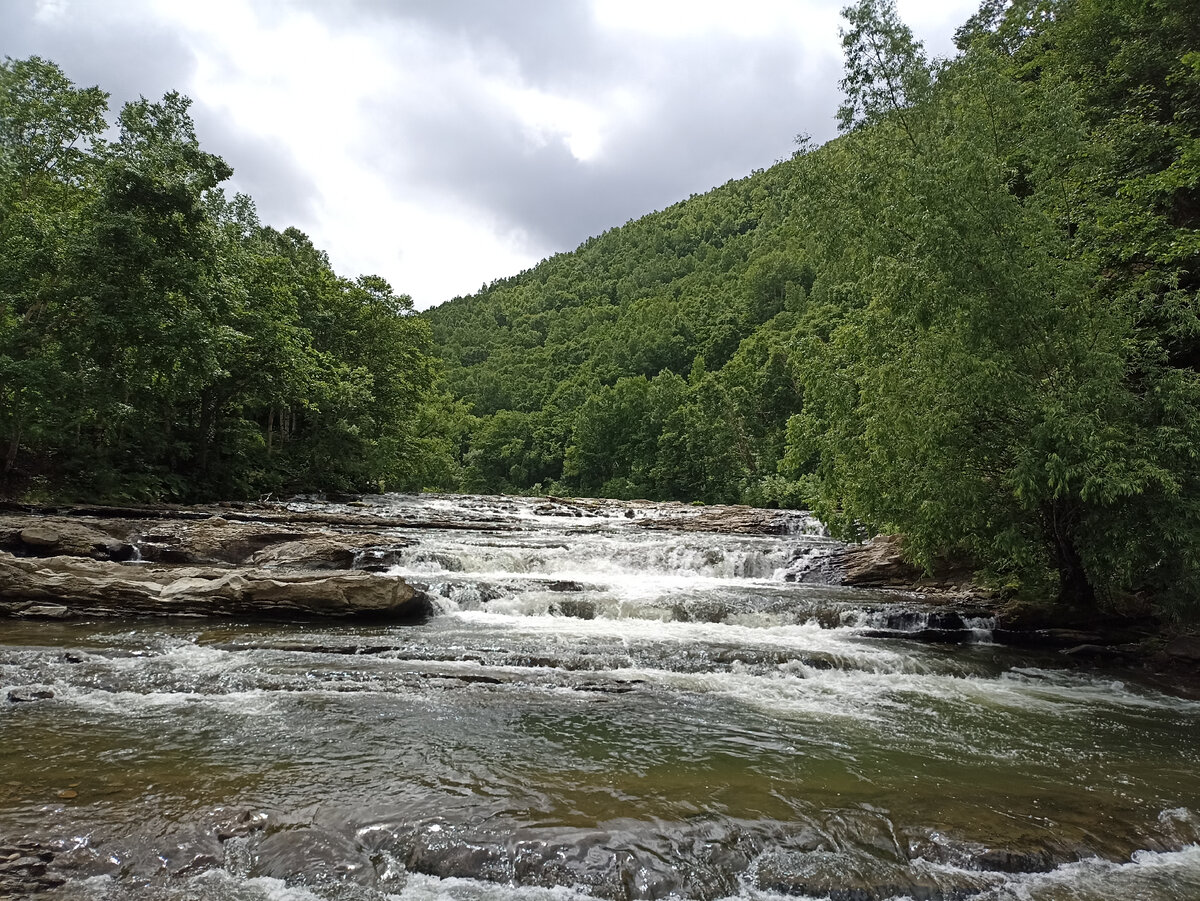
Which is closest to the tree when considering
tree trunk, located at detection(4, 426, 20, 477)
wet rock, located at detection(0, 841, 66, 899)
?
wet rock, located at detection(0, 841, 66, 899)

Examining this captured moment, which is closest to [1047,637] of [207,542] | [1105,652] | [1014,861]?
[1105,652]

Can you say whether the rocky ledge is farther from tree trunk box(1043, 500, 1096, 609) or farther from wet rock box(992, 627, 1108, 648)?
tree trunk box(1043, 500, 1096, 609)

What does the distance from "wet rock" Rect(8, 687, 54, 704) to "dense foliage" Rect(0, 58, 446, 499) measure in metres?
13.8

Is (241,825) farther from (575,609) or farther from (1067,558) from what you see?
(1067,558)

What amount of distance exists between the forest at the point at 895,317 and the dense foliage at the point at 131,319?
0.09m

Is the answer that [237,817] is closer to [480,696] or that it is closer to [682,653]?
[480,696]

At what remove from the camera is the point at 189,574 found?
40.2 feet

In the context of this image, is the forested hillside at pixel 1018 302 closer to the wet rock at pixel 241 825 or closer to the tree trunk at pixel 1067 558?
the tree trunk at pixel 1067 558

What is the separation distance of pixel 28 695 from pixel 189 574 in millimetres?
5577

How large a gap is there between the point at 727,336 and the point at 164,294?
77.3m

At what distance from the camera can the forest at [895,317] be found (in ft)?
33.6

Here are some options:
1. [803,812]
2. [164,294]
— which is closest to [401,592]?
[803,812]

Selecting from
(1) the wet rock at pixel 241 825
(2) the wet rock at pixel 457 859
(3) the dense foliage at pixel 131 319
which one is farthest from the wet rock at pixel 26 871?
(3) the dense foliage at pixel 131 319

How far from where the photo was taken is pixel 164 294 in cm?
1898
